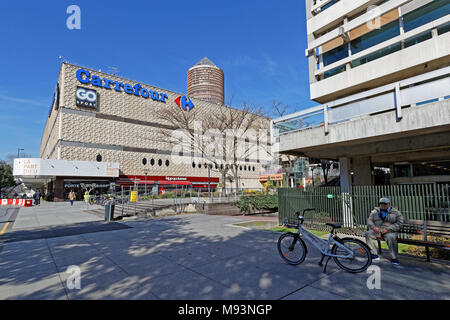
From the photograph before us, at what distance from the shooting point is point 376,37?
13.4 metres

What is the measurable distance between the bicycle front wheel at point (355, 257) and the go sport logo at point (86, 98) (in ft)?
130

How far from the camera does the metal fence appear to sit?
7.42 m

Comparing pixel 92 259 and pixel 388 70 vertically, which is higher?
pixel 388 70

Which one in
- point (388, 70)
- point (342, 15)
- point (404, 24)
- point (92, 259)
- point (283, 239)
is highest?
point (342, 15)

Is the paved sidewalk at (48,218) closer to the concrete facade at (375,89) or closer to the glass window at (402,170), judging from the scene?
the concrete facade at (375,89)

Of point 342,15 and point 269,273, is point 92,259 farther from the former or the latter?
point 342,15

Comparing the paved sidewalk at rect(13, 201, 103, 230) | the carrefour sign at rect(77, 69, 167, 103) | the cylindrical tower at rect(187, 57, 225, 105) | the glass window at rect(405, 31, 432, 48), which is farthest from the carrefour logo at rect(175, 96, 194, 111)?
the cylindrical tower at rect(187, 57, 225, 105)

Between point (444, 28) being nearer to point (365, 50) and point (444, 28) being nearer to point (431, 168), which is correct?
point (365, 50)

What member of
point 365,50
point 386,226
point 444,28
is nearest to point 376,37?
point 365,50

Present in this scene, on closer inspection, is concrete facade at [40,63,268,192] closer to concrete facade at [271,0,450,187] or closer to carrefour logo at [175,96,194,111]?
carrefour logo at [175,96,194,111]
